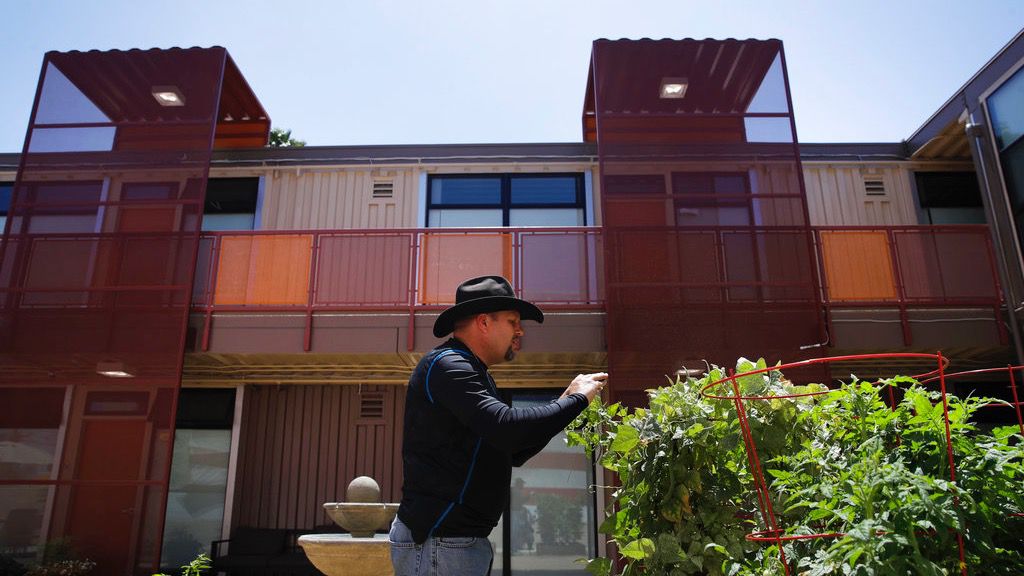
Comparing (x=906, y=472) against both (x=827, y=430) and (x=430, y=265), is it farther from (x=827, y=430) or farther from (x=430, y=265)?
(x=430, y=265)

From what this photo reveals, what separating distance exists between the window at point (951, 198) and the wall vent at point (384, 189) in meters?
7.92

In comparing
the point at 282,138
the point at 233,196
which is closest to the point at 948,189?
the point at 233,196

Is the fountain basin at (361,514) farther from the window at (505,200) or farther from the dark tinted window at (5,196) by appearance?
the dark tinted window at (5,196)

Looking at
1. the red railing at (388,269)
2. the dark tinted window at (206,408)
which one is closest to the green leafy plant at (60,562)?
the red railing at (388,269)

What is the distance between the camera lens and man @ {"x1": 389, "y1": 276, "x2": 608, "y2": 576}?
7.50 feet

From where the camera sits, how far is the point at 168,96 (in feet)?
30.8

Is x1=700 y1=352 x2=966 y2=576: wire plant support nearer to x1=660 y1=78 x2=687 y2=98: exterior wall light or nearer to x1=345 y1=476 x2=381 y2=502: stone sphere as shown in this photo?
x1=345 y1=476 x2=381 y2=502: stone sphere

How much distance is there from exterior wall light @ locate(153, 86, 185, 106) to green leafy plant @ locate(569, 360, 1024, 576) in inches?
337

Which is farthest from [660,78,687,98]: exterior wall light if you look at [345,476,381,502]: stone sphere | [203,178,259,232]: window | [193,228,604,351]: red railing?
[203,178,259,232]: window

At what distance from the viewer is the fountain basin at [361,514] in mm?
6637

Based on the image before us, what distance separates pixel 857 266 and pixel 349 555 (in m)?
6.75

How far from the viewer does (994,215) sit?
Answer: 344 inches

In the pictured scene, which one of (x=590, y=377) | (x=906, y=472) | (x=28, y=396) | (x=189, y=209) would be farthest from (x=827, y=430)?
(x=28, y=396)

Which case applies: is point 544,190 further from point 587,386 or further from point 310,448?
point 587,386
